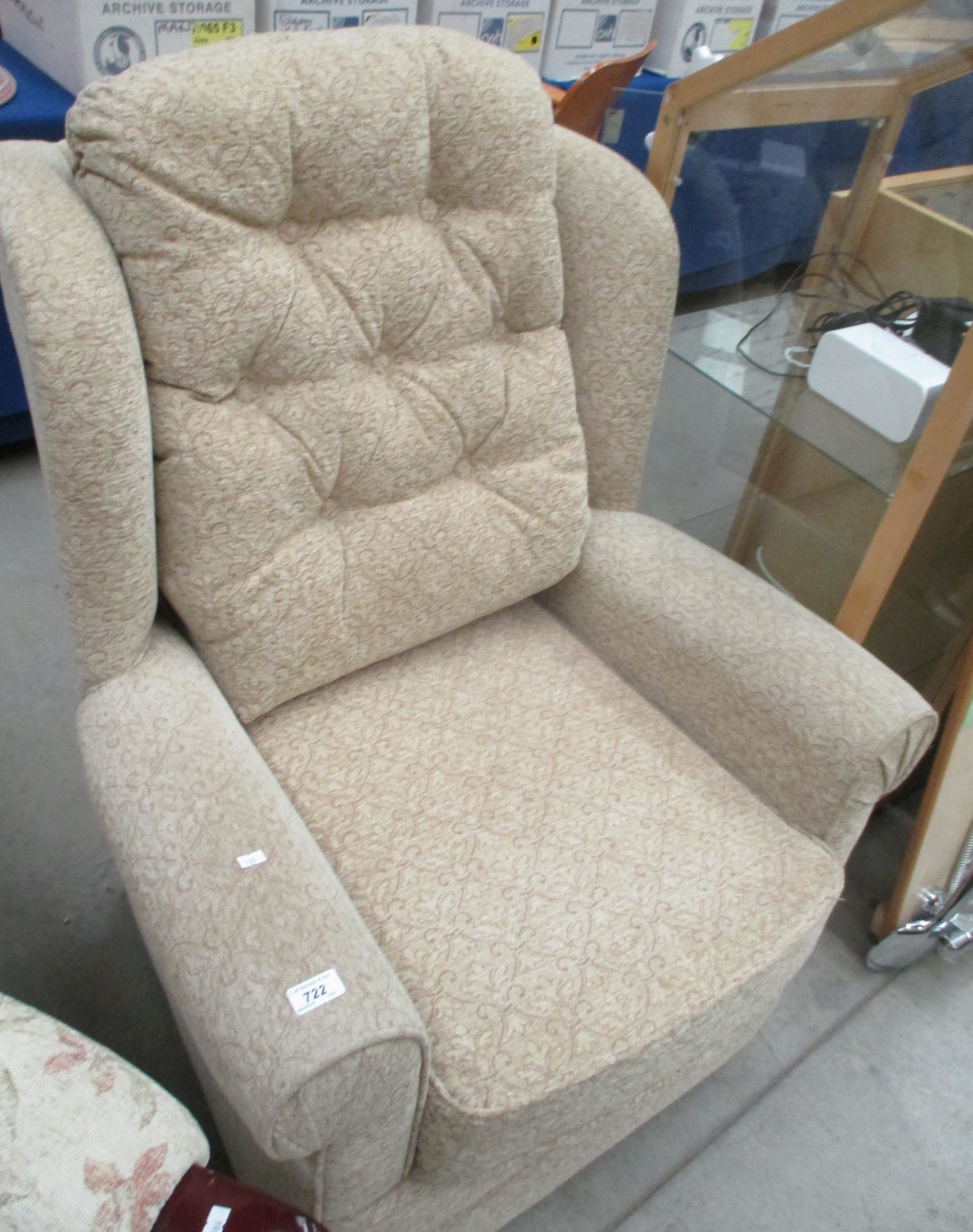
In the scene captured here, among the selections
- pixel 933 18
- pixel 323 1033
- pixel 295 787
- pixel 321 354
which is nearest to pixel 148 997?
pixel 295 787

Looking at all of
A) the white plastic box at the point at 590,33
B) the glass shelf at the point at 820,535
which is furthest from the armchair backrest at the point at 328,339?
the white plastic box at the point at 590,33

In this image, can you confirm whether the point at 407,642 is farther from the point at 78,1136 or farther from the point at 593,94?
the point at 593,94

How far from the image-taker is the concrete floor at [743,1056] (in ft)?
3.66

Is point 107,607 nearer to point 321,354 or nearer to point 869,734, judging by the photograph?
point 321,354

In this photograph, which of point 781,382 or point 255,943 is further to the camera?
point 781,382

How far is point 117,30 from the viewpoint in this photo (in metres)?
1.63

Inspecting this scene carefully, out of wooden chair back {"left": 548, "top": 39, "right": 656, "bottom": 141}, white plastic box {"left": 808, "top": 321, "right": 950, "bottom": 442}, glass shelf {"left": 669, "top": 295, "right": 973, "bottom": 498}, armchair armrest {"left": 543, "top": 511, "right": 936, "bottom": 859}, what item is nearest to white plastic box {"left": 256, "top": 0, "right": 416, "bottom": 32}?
wooden chair back {"left": 548, "top": 39, "right": 656, "bottom": 141}

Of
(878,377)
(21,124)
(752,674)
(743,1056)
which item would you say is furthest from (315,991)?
(21,124)

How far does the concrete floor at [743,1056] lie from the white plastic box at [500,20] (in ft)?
3.55

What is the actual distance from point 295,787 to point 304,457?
362mm

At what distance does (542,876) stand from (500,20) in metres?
1.96

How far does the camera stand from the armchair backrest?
79 centimetres

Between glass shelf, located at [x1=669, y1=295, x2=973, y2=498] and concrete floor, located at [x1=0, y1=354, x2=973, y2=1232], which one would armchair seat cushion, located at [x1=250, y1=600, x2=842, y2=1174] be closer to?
concrete floor, located at [x1=0, y1=354, x2=973, y2=1232]

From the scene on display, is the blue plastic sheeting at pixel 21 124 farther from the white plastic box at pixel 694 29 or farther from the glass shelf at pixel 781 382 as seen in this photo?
the white plastic box at pixel 694 29
